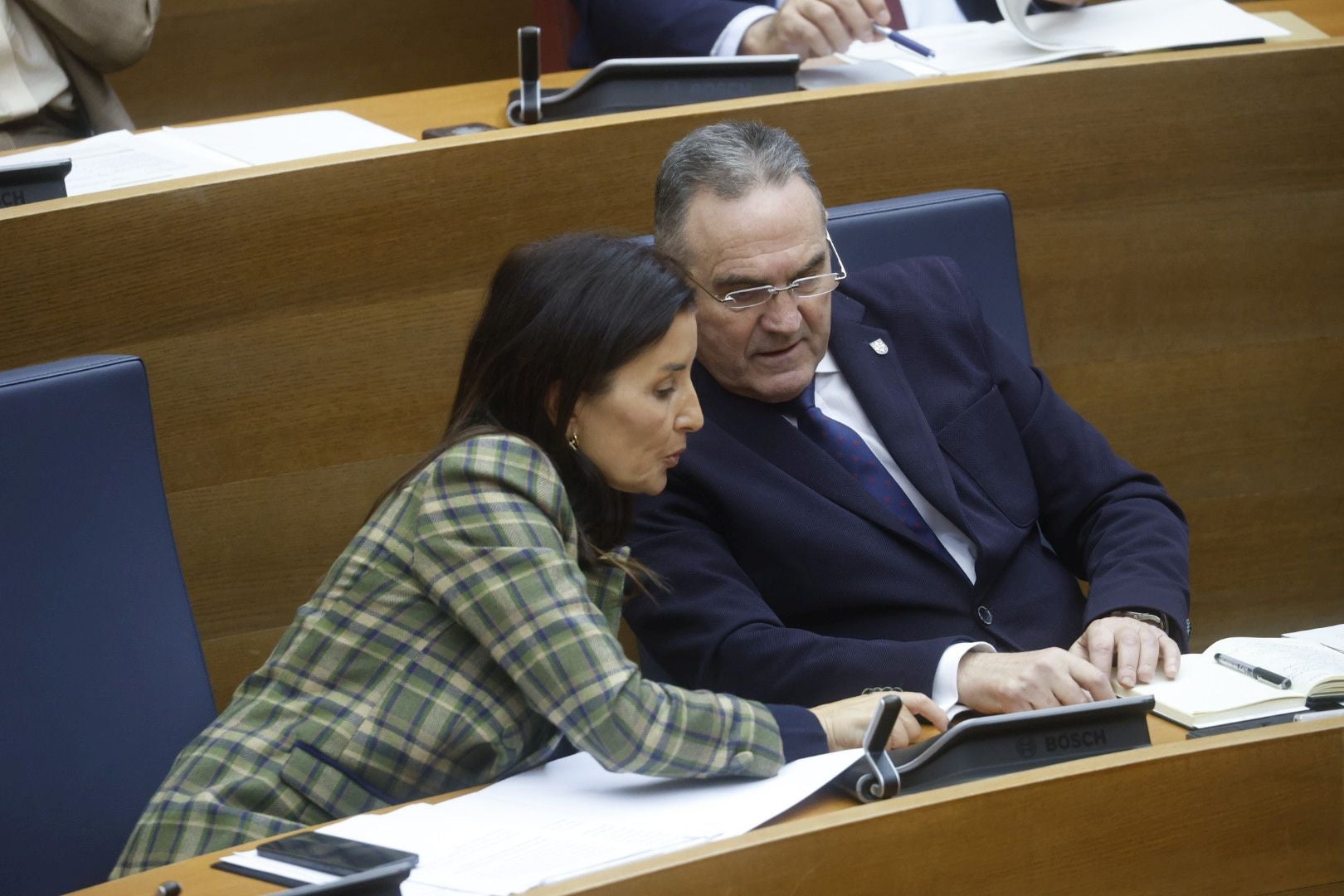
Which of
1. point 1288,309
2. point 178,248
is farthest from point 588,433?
point 1288,309

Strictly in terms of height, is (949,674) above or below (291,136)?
below

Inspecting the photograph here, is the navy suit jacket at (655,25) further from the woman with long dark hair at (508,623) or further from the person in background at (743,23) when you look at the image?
the woman with long dark hair at (508,623)

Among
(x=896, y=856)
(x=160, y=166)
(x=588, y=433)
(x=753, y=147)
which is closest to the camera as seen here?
(x=896, y=856)

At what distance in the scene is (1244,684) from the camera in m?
1.44

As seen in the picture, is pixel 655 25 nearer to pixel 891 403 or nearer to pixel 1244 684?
pixel 891 403

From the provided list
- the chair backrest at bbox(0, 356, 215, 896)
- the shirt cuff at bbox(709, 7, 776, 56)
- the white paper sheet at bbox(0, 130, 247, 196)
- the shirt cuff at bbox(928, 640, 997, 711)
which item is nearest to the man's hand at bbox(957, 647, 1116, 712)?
the shirt cuff at bbox(928, 640, 997, 711)

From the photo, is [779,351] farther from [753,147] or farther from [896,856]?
[896,856]

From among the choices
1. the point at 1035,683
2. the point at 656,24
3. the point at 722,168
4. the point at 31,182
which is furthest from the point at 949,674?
the point at 656,24

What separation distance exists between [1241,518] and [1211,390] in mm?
220

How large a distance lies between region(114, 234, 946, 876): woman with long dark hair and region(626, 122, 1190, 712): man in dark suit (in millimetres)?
233

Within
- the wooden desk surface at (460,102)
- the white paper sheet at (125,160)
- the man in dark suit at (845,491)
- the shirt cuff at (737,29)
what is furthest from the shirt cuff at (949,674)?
the shirt cuff at (737,29)

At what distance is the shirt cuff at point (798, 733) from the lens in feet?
4.56

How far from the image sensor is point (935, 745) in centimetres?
125

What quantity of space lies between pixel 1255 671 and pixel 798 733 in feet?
1.37
